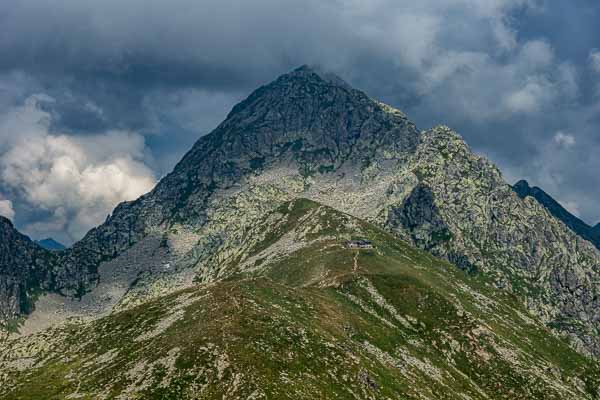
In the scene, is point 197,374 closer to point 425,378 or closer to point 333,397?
point 333,397

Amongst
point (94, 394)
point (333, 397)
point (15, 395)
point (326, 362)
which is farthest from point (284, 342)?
point (15, 395)

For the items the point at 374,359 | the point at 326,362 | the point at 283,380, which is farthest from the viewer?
the point at 374,359

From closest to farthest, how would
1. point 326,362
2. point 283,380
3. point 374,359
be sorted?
point 283,380 → point 326,362 → point 374,359

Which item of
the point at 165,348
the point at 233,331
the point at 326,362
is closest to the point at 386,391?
the point at 326,362

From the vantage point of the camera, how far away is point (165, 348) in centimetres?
16512

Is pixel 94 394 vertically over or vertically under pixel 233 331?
under

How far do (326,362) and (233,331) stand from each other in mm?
29443

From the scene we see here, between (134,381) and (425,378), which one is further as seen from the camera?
(425,378)

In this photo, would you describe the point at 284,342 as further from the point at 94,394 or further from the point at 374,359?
the point at 94,394

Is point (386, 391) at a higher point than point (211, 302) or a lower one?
lower

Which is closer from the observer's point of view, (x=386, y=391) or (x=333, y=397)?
(x=333, y=397)

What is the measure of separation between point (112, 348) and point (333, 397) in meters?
81.7

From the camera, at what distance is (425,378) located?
632 feet

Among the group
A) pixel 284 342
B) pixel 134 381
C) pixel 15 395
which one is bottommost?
pixel 15 395
